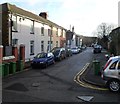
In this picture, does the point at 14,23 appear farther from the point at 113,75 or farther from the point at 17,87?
the point at 113,75

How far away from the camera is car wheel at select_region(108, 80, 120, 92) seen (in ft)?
42.4

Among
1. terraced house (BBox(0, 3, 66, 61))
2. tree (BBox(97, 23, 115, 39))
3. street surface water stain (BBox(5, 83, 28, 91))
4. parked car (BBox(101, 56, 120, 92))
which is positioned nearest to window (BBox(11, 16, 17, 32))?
terraced house (BBox(0, 3, 66, 61))

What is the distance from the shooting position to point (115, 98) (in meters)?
11.7

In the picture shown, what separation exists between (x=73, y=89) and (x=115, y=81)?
2382mm

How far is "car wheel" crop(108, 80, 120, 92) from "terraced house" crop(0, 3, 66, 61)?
1606 centimetres

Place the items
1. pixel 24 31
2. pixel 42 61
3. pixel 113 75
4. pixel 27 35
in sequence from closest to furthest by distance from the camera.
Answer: pixel 113 75
pixel 42 61
pixel 24 31
pixel 27 35

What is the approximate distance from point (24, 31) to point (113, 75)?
1980cm

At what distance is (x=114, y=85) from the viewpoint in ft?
42.7

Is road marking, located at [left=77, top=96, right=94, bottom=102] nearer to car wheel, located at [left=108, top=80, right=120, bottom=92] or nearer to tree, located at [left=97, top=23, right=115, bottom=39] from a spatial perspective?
car wheel, located at [left=108, top=80, right=120, bottom=92]

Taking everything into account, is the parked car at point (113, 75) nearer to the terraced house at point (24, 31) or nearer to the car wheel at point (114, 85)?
the car wheel at point (114, 85)

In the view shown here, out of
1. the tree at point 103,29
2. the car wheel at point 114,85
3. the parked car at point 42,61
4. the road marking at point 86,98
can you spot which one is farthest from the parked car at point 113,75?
the tree at point 103,29

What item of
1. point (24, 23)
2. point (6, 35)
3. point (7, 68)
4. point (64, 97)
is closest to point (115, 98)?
point (64, 97)

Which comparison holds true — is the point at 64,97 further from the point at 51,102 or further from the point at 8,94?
the point at 8,94

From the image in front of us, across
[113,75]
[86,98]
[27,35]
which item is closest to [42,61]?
[27,35]
